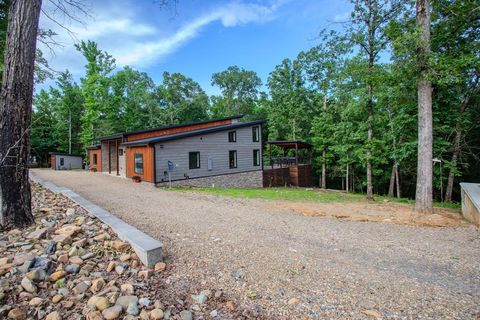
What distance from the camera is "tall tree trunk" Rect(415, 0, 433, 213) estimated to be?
685 centimetres

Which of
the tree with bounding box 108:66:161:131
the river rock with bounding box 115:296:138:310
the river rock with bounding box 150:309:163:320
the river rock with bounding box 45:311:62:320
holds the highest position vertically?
the tree with bounding box 108:66:161:131

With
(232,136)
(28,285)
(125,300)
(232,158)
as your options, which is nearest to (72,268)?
(28,285)

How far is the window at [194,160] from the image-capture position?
15318 millimetres

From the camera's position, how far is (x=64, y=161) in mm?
27125

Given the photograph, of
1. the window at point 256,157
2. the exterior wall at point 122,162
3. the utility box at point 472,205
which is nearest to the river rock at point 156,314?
the utility box at point 472,205

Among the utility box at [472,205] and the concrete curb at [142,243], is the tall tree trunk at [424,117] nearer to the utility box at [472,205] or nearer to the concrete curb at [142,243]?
the utility box at [472,205]

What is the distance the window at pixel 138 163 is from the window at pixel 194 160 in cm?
293

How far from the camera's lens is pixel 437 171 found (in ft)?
44.8

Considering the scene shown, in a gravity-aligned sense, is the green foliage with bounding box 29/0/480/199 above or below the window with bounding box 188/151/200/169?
above

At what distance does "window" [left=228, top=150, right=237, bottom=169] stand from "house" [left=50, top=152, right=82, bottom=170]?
20.8 meters

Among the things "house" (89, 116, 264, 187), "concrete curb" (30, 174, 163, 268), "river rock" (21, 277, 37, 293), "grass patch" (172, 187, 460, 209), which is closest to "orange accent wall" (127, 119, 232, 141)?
"house" (89, 116, 264, 187)

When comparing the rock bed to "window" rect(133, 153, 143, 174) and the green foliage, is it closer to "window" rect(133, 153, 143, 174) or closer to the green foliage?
the green foliage

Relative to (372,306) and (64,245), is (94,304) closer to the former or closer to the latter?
(64,245)

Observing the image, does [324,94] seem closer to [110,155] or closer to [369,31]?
[369,31]
